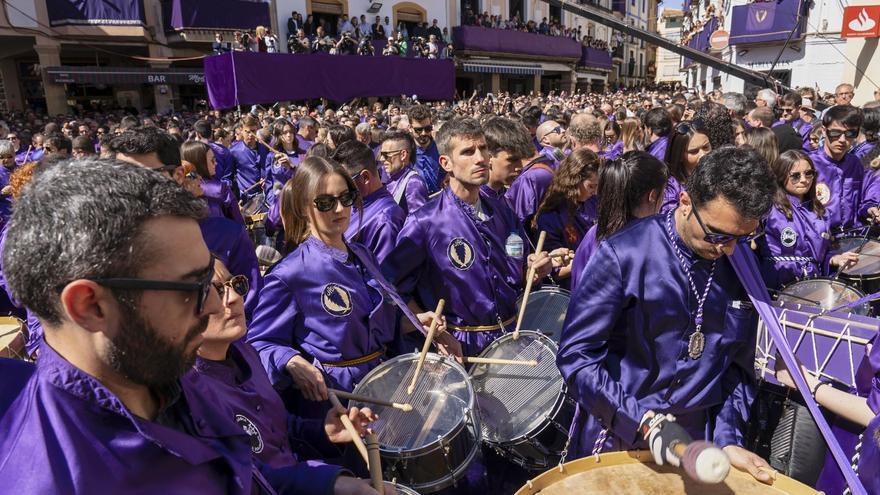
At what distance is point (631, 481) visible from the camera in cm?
208

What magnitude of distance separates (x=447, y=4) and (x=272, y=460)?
34.5 meters

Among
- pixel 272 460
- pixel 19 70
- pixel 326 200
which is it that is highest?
pixel 19 70

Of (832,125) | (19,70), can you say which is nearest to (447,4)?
(19,70)

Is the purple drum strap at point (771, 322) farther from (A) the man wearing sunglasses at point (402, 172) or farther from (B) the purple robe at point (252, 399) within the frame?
(A) the man wearing sunglasses at point (402, 172)

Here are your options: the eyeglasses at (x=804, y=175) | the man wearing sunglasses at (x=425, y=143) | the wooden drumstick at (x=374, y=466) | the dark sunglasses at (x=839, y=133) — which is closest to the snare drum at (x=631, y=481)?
the wooden drumstick at (x=374, y=466)

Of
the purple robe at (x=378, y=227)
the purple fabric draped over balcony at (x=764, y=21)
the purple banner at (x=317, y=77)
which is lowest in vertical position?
the purple robe at (x=378, y=227)

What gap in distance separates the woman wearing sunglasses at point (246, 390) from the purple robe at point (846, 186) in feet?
17.8

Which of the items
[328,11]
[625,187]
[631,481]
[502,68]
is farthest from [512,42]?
[631,481]

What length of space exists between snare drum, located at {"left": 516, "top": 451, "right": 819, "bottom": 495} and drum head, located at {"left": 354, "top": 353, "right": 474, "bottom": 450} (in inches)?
21.4

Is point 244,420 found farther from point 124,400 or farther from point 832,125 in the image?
point 832,125

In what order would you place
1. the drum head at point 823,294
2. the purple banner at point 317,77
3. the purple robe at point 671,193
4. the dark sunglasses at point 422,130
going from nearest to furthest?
the drum head at point 823,294 → the purple robe at point 671,193 → the dark sunglasses at point 422,130 → the purple banner at point 317,77

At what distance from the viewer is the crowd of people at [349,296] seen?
1.17 meters

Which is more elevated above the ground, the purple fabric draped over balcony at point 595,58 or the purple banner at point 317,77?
the purple fabric draped over balcony at point 595,58

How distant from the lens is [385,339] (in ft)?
10.2
